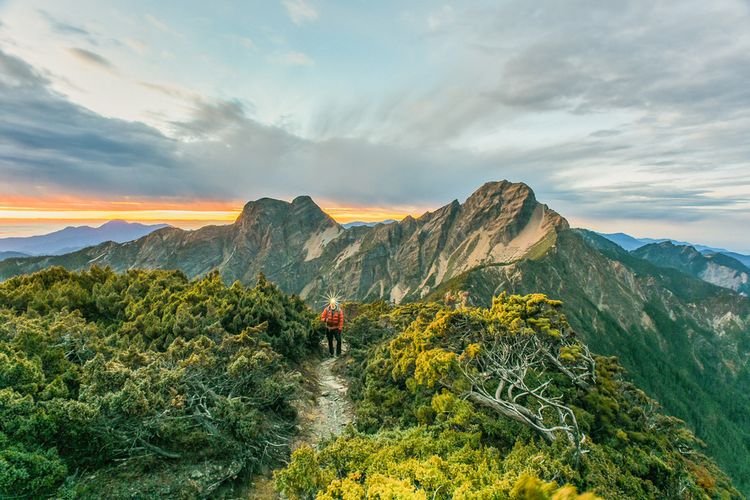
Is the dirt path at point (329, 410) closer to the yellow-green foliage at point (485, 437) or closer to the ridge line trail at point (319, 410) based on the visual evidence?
the ridge line trail at point (319, 410)

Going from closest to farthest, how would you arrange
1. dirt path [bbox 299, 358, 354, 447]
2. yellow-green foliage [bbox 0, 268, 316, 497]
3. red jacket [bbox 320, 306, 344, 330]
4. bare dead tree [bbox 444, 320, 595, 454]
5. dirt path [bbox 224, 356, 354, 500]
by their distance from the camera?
yellow-green foliage [bbox 0, 268, 316, 497] < dirt path [bbox 224, 356, 354, 500] < bare dead tree [bbox 444, 320, 595, 454] < dirt path [bbox 299, 358, 354, 447] < red jacket [bbox 320, 306, 344, 330]

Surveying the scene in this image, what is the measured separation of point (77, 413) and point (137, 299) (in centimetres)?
1715

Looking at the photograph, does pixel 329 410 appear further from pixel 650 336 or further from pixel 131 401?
pixel 650 336

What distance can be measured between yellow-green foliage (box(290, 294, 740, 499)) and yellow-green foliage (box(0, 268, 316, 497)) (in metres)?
3.84

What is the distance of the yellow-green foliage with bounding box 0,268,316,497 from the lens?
9.25m

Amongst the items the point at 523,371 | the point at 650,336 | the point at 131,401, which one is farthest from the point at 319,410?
the point at 650,336

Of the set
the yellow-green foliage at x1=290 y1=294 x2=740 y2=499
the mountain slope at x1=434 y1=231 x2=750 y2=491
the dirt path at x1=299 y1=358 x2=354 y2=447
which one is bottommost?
the mountain slope at x1=434 y1=231 x2=750 y2=491

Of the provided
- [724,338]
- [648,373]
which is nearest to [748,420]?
[648,373]

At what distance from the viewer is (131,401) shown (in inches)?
411

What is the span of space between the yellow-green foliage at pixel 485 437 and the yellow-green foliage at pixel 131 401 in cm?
384

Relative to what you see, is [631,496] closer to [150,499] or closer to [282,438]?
[282,438]

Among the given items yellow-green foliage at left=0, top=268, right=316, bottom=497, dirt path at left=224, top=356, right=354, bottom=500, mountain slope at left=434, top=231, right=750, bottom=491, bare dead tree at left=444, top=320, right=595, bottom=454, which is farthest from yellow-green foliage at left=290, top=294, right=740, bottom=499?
mountain slope at left=434, top=231, right=750, bottom=491

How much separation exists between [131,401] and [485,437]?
1150 centimetres

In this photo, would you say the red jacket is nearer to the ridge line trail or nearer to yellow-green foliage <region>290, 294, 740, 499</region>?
the ridge line trail
